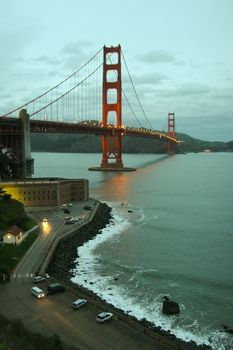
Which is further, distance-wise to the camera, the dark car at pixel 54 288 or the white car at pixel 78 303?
the dark car at pixel 54 288

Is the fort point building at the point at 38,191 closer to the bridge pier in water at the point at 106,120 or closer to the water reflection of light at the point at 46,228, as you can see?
the water reflection of light at the point at 46,228

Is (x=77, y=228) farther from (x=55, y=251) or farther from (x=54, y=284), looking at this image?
(x=54, y=284)

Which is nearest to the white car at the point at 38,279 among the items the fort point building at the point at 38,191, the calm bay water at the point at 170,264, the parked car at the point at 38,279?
the parked car at the point at 38,279

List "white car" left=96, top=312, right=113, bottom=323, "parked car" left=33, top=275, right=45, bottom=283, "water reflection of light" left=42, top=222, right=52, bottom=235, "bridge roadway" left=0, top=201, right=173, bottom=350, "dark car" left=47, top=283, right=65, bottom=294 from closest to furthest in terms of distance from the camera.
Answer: "bridge roadway" left=0, top=201, right=173, bottom=350, "white car" left=96, top=312, right=113, bottom=323, "dark car" left=47, top=283, right=65, bottom=294, "parked car" left=33, top=275, right=45, bottom=283, "water reflection of light" left=42, top=222, right=52, bottom=235

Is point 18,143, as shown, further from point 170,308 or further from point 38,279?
point 170,308

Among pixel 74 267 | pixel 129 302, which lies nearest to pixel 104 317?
pixel 129 302

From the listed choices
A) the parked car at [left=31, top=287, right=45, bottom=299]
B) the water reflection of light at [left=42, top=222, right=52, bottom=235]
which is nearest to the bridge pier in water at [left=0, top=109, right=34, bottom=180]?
the water reflection of light at [left=42, top=222, right=52, bottom=235]

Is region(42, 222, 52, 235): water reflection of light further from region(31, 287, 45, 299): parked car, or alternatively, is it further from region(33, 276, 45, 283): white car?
region(31, 287, 45, 299): parked car

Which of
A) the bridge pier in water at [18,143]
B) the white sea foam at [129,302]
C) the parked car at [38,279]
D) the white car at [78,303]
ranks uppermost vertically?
the bridge pier in water at [18,143]
